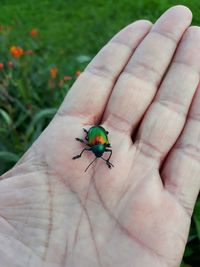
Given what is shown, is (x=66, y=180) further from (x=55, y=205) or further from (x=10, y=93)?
(x=10, y=93)

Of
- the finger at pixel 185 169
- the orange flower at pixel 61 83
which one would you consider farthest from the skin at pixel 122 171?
the orange flower at pixel 61 83

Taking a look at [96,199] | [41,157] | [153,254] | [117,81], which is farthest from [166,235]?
[117,81]

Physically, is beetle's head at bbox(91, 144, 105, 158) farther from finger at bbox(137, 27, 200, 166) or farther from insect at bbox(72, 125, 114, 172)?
finger at bbox(137, 27, 200, 166)

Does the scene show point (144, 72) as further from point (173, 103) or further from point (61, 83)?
point (61, 83)

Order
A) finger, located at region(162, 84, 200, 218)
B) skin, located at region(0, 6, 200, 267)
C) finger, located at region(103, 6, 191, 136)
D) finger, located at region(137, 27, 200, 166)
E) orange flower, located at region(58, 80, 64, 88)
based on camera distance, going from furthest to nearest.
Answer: orange flower, located at region(58, 80, 64, 88)
finger, located at region(103, 6, 191, 136)
finger, located at region(137, 27, 200, 166)
finger, located at region(162, 84, 200, 218)
skin, located at region(0, 6, 200, 267)

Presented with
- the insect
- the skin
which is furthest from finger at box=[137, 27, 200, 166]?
the insect

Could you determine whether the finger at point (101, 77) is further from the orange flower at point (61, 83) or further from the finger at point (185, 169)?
the orange flower at point (61, 83)

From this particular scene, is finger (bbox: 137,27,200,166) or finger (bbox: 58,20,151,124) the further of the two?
finger (bbox: 58,20,151,124)

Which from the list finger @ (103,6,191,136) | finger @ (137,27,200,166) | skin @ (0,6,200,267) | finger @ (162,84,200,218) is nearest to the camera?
skin @ (0,6,200,267)
